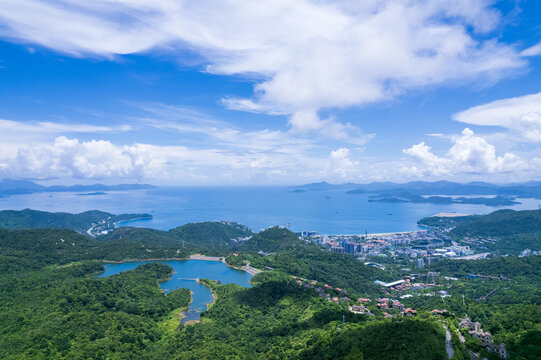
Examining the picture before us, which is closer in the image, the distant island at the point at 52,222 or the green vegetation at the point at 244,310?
the green vegetation at the point at 244,310

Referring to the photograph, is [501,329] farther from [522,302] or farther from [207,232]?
[207,232]

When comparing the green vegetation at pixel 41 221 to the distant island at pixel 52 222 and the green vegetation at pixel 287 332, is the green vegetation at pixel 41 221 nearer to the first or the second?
the distant island at pixel 52 222

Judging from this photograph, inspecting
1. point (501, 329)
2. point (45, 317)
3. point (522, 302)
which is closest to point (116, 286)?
point (45, 317)

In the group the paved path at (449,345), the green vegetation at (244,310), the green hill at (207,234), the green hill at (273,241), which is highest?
the paved path at (449,345)

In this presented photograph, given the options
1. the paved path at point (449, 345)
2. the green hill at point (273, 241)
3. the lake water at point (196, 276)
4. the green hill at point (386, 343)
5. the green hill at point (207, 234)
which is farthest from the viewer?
the green hill at point (207, 234)

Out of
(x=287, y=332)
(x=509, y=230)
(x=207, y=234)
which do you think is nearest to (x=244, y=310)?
(x=287, y=332)

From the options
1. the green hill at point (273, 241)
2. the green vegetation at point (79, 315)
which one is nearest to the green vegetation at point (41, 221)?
A: the green hill at point (273, 241)

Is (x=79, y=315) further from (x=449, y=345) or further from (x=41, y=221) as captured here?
(x=41, y=221)

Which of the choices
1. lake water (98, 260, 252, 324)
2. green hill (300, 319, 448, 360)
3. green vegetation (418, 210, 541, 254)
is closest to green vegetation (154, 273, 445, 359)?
green hill (300, 319, 448, 360)

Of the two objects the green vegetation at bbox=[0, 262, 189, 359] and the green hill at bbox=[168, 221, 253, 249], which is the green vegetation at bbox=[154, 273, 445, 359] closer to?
the green vegetation at bbox=[0, 262, 189, 359]

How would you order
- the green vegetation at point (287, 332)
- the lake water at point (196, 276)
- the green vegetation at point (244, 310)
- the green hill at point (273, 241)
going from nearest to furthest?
the green vegetation at point (287, 332) → the green vegetation at point (244, 310) → the lake water at point (196, 276) → the green hill at point (273, 241)
